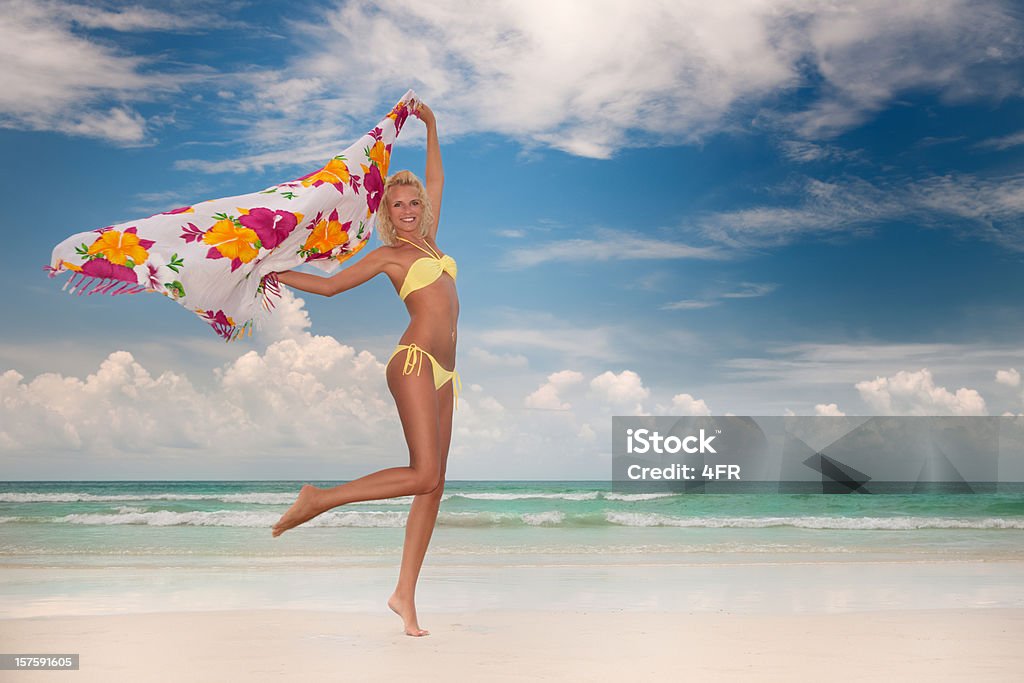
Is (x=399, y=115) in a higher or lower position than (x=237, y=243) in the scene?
higher

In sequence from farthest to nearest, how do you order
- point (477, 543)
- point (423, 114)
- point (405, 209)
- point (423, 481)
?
point (477, 543) → point (423, 114) → point (405, 209) → point (423, 481)

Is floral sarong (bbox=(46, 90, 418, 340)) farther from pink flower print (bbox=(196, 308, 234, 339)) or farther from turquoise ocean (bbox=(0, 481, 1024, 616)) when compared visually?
turquoise ocean (bbox=(0, 481, 1024, 616))

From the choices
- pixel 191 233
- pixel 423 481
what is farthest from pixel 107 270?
pixel 423 481

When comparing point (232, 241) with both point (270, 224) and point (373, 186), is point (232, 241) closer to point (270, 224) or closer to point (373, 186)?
A: point (270, 224)

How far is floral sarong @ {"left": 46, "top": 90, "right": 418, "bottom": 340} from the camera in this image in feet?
11.3

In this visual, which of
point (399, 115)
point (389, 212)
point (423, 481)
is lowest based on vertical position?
point (423, 481)

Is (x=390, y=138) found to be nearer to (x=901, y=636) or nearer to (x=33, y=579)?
(x=901, y=636)

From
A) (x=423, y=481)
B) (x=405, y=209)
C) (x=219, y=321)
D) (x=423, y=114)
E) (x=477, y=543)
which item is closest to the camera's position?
(x=423, y=481)

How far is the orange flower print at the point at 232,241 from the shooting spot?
362cm

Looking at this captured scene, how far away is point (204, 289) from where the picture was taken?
3.59m

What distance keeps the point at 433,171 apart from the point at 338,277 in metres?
0.82

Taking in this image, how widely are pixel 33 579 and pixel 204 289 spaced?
4181 mm

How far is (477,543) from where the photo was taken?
983 centimetres

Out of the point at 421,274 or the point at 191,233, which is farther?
the point at 421,274
